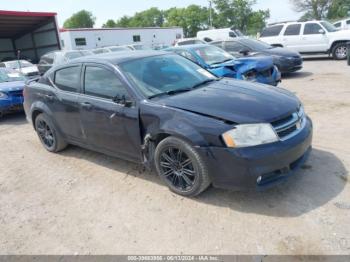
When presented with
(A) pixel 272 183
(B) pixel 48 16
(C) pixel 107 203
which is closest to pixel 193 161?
(A) pixel 272 183

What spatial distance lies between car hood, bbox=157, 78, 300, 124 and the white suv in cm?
1208

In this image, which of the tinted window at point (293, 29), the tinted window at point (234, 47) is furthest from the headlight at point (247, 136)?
the tinted window at point (293, 29)

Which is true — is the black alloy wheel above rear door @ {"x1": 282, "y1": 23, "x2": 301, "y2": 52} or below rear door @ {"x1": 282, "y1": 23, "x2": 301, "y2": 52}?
below

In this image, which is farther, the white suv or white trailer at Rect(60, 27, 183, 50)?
white trailer at Rect(60, 27, 183, 50)

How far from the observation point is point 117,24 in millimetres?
101750

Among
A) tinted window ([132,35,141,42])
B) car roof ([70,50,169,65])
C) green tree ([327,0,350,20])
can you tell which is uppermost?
green tree ([327,0,350,20])

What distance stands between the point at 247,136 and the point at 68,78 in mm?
3003

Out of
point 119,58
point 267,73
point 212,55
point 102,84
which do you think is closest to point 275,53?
point 212,55

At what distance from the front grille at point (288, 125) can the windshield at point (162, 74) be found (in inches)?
50.9

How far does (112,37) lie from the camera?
3578cm

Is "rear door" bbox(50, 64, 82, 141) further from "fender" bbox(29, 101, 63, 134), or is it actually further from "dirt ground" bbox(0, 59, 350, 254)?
"dirt ground" bbox(0, 59, 350, 254)

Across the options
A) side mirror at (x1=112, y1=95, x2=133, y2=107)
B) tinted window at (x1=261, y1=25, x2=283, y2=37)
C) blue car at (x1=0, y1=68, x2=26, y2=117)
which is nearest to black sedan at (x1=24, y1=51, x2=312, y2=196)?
side mirror at (x1=112, y1=95, x2=133, y2=107)

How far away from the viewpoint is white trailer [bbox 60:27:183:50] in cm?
3306

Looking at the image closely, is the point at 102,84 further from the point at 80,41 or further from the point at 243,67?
the point at 80,41
